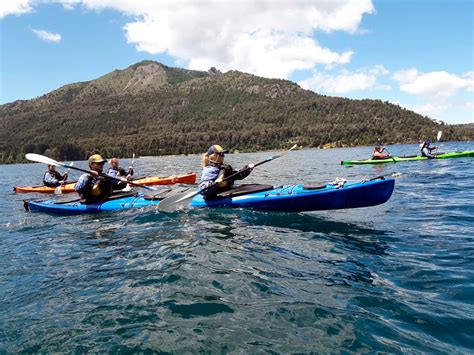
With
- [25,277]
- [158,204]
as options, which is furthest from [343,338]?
[158,204]

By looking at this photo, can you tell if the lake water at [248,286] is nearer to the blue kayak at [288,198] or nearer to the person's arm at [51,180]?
the blue kayak at [288,198]

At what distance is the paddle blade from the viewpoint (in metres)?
10.6

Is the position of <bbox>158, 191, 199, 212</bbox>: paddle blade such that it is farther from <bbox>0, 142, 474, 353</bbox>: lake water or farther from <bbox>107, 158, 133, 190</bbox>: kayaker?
<bbox>107, 158, 133, 190</bbox>: kayaker

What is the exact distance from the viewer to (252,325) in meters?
4.10

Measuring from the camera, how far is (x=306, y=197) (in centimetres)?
949

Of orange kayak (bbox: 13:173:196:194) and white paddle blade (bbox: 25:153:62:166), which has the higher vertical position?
white paddle blade (bbox: 25:153:62:166)

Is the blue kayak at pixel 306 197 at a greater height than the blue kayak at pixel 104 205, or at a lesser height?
greater

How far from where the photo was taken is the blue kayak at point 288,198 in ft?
29.5

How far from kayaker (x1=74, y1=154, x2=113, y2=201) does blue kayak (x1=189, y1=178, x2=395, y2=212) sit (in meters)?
3.27

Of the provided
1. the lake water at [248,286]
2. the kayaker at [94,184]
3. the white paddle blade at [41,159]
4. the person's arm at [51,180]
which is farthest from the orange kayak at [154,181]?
the lake water at [248,286]

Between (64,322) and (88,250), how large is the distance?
3.59m

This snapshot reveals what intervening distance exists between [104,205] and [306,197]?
22.1 ft

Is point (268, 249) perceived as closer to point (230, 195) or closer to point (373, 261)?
point (373, 261)

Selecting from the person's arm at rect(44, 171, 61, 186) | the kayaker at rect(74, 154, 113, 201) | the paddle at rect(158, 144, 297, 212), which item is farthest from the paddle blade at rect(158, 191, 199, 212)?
the person's arm at rect(44, 171, 61, 186)
